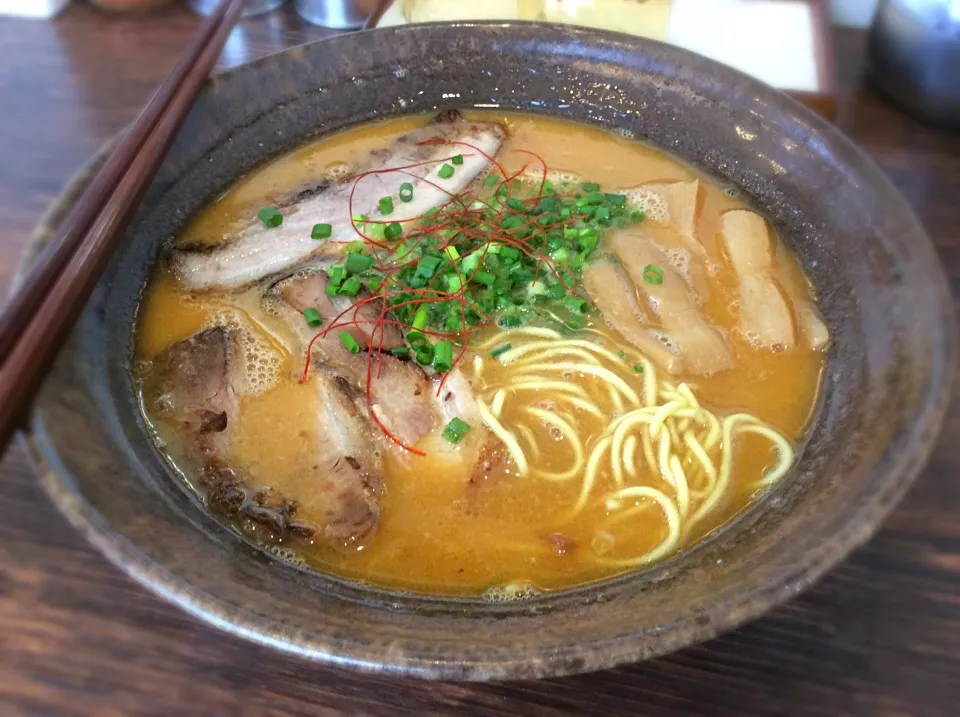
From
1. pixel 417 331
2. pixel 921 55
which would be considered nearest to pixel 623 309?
pixel 417 331

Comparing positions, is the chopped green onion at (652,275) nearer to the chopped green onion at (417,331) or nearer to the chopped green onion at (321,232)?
the chopped green onion at (417,331)

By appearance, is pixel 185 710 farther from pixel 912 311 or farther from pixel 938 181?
pixel 938 181

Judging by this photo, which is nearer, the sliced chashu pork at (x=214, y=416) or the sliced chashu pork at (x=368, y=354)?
the sliced chashu pork at (x=214, y=416)

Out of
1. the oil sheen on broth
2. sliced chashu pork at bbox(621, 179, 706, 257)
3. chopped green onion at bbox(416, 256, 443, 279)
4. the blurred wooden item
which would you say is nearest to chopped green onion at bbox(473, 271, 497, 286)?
the oil sheen on broth

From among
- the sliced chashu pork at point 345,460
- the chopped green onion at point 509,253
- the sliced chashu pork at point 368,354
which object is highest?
the chopped green onion at point 509,253

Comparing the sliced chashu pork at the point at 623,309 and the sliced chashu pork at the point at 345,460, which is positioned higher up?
the sliced chashu pork at the point at 623,309

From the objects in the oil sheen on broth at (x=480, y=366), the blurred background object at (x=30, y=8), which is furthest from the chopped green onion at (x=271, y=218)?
the blurred background object at (x=30, y=8)

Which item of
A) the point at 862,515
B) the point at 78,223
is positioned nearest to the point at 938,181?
the point at 862,515
